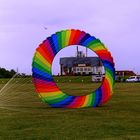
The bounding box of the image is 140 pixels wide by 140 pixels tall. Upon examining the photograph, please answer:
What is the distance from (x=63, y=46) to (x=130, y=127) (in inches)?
284

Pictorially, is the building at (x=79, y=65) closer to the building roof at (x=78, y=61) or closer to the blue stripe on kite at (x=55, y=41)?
the building roof at (x=78, y=61)

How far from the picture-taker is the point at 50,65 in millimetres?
19594

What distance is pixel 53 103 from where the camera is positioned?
19.7 metres

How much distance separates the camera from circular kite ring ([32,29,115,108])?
19344 millimetres

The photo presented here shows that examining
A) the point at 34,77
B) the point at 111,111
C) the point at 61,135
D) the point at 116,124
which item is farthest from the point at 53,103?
the point at 61,135

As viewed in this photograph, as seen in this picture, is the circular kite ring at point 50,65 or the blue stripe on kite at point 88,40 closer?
the circular kite ring at point 50,65

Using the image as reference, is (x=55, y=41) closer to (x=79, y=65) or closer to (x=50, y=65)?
(x=50, y=65)

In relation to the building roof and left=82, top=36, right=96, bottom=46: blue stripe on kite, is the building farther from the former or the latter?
left=82, top=36, right=96, bottom=46: blue stripe on kite

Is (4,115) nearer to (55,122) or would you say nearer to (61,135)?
(55,122)

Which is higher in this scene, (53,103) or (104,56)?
(104,56)

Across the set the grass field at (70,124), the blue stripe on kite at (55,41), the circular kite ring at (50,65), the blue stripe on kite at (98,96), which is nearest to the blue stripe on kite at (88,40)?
the circular kite ring at (50,65)

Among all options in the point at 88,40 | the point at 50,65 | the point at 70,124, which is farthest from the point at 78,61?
the point at 70,124

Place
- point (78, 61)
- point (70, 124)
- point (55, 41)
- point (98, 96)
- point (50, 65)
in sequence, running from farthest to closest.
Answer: point (78, 61), point (98, 96), point (55, 41), point (50, 65), point (70, 124)

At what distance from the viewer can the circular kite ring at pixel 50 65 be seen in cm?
1934
